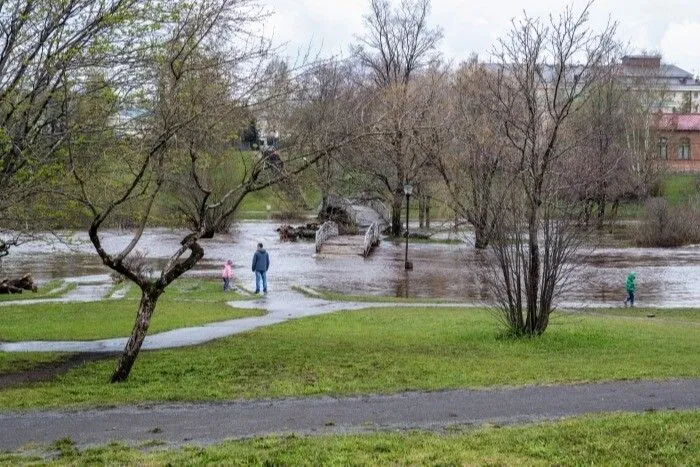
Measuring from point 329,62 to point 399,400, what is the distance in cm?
463

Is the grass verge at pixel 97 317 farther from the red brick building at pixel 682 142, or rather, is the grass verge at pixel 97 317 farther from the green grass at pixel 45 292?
the red brick building at pixel 682 142

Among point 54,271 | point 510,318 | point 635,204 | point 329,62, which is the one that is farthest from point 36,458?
point 635,204

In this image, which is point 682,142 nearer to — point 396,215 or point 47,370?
point 396,215

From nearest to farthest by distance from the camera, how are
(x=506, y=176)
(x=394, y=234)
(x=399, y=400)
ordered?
(x=399, y=400) < (x=506, y=176) < (x=394, y=234)

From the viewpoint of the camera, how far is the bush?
52.9m

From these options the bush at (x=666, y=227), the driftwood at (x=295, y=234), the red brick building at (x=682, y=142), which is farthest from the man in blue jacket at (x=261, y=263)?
the red brick building at (x=682, y=142)

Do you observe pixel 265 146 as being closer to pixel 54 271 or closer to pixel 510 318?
pixel 510 318

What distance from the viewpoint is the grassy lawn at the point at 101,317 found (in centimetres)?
1727

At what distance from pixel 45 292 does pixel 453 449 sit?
22.7m

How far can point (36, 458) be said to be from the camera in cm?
785

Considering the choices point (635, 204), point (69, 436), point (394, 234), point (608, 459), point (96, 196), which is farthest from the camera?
point (635, 204)

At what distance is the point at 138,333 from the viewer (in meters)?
11.8

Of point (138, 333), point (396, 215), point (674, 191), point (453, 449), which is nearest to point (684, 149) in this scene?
point (674, 191)

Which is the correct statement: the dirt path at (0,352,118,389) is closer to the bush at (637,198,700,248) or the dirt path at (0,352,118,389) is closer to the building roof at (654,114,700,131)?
the bush at (637,198,700,248)
